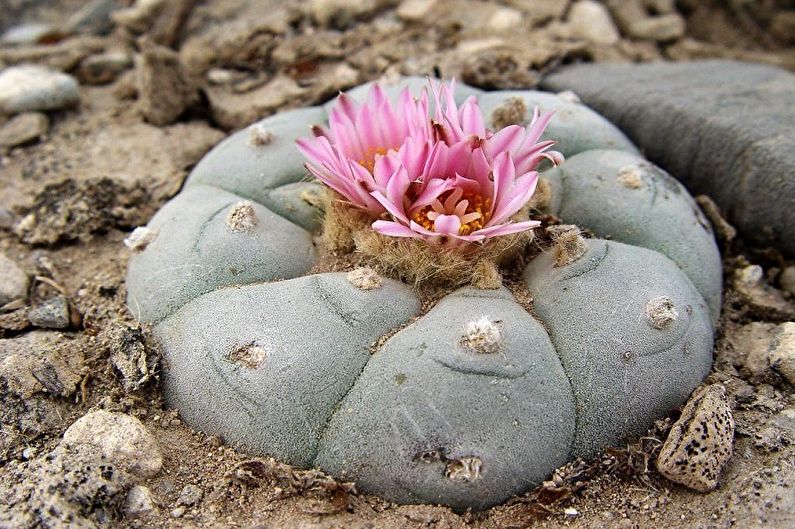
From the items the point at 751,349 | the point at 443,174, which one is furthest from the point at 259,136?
the point at 751,349

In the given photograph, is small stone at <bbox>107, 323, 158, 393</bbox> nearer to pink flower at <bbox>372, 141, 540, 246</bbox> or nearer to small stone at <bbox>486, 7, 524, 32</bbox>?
pink flower at <bbox>372, 141, 540, 246</bbox>

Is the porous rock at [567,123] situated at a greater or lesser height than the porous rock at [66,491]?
greater

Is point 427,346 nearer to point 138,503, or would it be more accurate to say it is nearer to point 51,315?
point 138,503

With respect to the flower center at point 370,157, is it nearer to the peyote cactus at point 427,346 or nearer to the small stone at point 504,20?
the peyote cactus at point 427,346

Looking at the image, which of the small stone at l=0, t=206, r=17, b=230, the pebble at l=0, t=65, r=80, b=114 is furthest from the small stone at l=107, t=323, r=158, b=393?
the pebble at l=0, t=65, r=80, b=114

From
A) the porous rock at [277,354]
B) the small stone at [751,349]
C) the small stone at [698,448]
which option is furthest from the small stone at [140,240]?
the small stone at [751,349]

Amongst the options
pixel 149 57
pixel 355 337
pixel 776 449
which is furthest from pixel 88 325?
pixel 776 449
